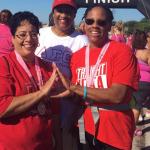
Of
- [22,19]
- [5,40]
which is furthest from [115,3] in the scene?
[22,19]

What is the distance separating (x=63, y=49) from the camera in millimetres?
3617

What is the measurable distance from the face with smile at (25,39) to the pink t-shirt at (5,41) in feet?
3.79

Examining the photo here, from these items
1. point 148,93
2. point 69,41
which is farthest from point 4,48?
point 148,93

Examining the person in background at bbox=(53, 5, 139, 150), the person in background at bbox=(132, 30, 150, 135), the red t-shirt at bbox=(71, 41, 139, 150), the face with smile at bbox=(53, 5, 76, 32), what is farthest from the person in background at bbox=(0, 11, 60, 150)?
the person in background at bbox=(132, 30, 150, 135)

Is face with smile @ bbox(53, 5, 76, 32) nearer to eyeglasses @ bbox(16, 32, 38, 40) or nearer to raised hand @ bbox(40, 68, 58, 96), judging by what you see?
eyeglasses @ bbox(16, 32, 38, 40)

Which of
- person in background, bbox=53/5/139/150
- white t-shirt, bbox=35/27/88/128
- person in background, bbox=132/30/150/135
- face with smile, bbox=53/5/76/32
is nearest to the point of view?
person in background, bbox=53/5/139/150

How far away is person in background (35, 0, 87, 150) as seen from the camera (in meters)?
3.56

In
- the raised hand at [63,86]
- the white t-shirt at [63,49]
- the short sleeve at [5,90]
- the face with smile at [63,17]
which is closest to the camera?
the short sleeve at [5,90]

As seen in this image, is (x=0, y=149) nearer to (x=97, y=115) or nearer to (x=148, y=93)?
(x=97, y=115)

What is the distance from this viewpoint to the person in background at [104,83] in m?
3.04

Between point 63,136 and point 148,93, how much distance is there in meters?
4.49

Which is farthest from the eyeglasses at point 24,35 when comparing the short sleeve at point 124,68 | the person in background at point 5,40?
A: the person in background at point 5,40

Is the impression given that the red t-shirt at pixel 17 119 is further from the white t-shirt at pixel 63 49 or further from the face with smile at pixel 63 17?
the face with smile at pixel 63 17

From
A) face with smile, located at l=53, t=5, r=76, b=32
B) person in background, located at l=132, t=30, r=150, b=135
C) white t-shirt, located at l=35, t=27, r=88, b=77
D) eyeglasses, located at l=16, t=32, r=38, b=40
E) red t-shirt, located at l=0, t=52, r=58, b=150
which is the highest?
face with smile, located at l=53, t=5, r=76, b=32
